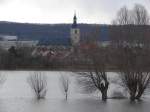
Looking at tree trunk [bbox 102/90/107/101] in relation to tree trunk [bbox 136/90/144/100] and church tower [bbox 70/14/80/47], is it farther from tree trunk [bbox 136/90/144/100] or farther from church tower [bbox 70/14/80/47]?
church tower [bbox 70/14/80/47]

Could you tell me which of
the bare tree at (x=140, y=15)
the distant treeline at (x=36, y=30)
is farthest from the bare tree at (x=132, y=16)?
the distant treeline at (x=36, y=30)

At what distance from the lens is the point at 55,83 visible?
104 feet

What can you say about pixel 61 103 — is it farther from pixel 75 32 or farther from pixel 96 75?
pixel 75 32

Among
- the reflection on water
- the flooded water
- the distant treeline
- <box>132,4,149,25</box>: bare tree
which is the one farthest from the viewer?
the distant treeline

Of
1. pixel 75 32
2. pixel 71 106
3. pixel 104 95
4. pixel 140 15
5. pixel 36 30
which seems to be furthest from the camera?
pixel 36 30

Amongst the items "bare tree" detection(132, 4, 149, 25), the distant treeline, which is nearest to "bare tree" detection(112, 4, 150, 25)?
"bare tree" detection(132, 4, 149, 25)

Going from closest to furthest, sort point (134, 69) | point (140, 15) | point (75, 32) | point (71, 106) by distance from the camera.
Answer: point (71, 106), point (134, 69), point (140, 15), point (75, 32)

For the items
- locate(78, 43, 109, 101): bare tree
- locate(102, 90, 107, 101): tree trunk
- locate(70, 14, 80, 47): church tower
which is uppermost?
locate(70, 14, 80, 47): church tower

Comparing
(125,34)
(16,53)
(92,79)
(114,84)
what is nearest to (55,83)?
(114,84)

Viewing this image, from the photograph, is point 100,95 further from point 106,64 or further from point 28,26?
point 28,26

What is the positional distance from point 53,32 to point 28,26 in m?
6.47

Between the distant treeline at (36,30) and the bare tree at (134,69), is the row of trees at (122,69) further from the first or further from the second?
the distant treeline at (36,30)

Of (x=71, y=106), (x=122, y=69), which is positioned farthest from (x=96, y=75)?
(x=71, y=106)

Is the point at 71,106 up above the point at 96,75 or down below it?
below
